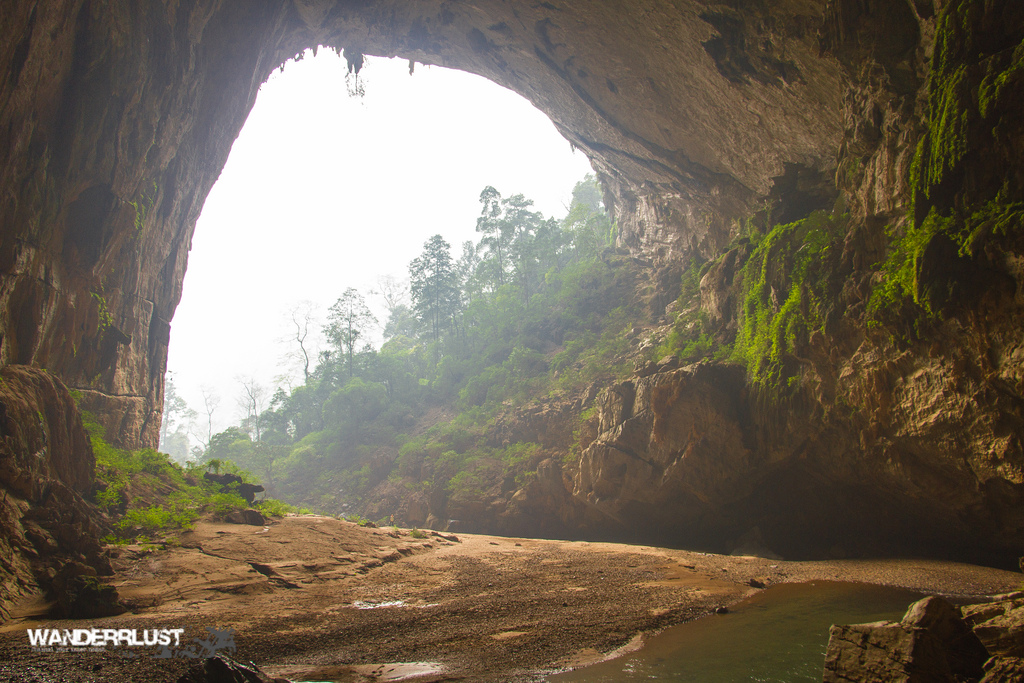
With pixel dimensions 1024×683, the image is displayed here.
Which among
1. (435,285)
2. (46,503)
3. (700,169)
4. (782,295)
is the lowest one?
(46,503)

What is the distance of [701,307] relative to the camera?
1956cm

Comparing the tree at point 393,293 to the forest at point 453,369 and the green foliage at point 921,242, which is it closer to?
the forest at point 453,369

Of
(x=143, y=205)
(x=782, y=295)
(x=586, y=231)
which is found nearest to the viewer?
(x=782, y=295)

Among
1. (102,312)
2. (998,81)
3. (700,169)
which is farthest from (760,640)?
(102,312)

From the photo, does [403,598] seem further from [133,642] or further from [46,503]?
[46,503]

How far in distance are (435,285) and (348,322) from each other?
9328 mm

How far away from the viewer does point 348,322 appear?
45.8m

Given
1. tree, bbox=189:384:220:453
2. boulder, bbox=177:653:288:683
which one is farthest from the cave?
tree, bbox=189:384:220:453

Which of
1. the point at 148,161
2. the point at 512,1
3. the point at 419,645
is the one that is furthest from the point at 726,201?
the point at 148,161

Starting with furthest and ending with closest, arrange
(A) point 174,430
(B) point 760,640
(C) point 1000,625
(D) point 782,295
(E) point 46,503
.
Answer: (A) point 174,430
(D) point 782,295
(E) point 46,503
(B) point 760,640
(C) point 1000,625

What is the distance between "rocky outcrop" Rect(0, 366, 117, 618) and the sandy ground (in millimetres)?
546

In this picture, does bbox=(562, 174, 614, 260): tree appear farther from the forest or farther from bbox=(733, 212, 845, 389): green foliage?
bbox=(733, 212, 845, 389): green foliage

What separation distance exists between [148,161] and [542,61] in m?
14.3

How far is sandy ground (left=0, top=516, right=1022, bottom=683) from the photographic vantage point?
16.9 feet
